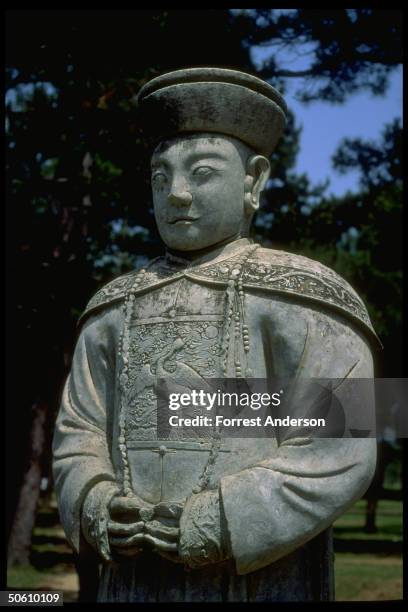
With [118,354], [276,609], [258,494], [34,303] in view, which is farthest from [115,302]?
[34,303]

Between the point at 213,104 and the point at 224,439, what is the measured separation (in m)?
1.53

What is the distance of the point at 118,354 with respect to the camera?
3793 millimetres

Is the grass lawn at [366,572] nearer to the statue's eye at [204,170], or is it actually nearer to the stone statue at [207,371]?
the stone statue at [207,371]

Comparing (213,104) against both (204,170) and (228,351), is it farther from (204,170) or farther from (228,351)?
(228,351)

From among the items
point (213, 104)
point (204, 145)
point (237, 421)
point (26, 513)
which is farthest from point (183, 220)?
point (26, 513)

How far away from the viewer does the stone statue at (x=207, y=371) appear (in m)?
3.27

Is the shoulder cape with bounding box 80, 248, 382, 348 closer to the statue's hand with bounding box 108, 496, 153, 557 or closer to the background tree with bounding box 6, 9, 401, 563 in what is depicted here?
the statue's hand with bounding box 108, 496, 153, 557

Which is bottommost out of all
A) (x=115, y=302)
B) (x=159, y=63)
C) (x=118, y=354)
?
(x=118, y=354)

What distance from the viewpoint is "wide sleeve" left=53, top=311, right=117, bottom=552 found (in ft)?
11.6

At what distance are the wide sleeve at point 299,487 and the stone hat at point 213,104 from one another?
109cm

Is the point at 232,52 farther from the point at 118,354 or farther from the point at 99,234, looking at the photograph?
the point at 118,354

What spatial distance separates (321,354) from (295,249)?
320 inches

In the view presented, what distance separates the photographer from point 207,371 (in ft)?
11.6

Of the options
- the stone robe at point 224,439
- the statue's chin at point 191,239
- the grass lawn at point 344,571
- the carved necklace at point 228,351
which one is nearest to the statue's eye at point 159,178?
the statue's chin at point 191,239
